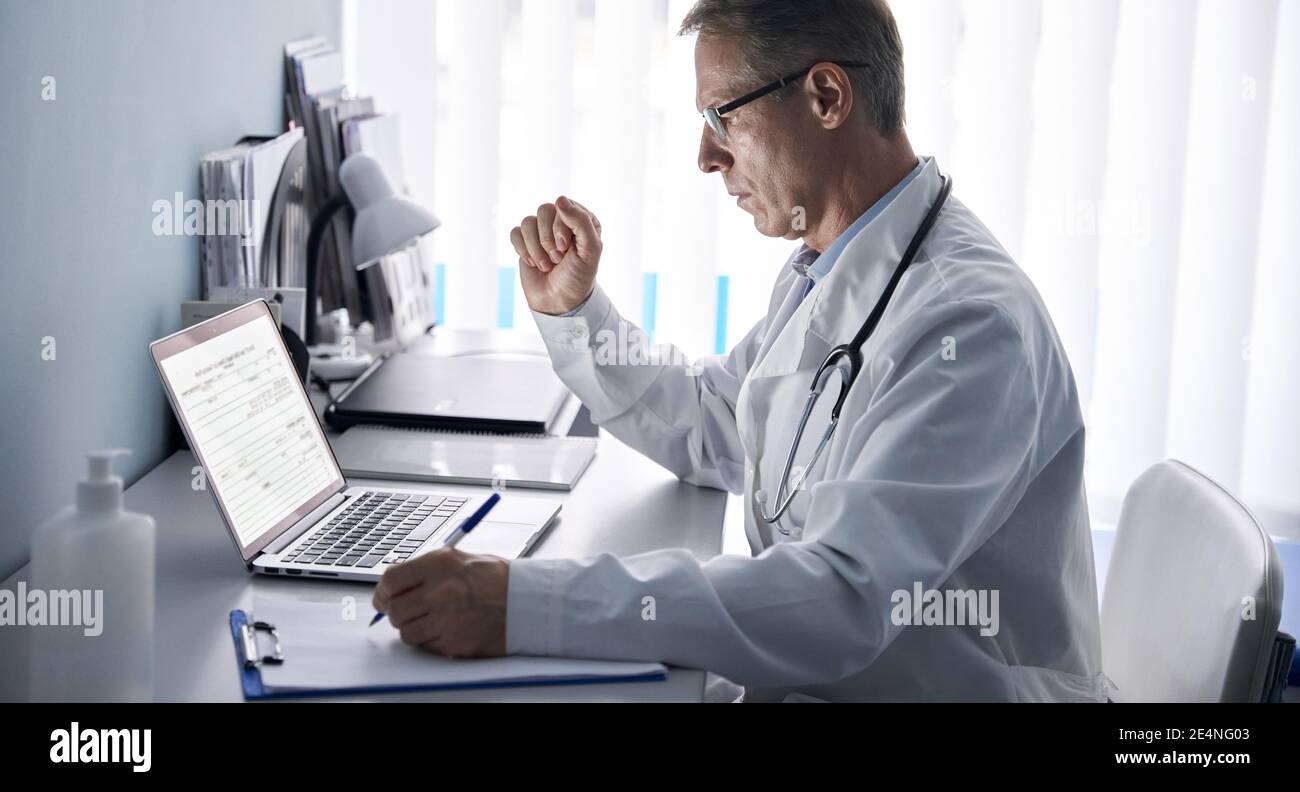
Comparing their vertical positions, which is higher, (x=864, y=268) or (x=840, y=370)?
(x=864, y=268)

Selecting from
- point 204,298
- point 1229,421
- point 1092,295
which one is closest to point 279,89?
point 204,298

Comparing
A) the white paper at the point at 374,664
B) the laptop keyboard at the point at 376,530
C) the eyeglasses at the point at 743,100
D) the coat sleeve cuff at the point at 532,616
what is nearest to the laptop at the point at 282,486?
the laptop keyboard at the point at 376,530

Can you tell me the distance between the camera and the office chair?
3.62 feet

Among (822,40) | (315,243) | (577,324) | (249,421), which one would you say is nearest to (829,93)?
(822,40)

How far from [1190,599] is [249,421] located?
1.03 m

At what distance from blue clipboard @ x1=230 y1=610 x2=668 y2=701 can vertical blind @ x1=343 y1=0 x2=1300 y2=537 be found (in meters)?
1.85

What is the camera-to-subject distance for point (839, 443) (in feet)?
3.79

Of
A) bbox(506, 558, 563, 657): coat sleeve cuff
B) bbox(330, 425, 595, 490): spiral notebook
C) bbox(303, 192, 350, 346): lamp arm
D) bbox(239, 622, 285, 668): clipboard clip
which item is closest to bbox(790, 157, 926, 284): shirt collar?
bbox(330, 425, 595, 490): spiral notebook

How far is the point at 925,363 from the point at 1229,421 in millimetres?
1957

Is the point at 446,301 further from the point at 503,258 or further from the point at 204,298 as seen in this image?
the point at 204,298

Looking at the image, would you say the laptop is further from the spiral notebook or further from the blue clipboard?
the blue clipboard

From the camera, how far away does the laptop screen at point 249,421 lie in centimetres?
113

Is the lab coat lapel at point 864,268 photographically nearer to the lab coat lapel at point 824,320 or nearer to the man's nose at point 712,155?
the lab coat lapel at point 824,320

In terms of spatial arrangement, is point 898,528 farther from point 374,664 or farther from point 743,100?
point 743,100
